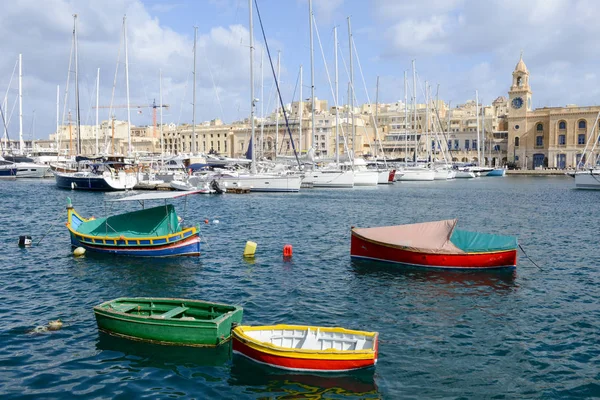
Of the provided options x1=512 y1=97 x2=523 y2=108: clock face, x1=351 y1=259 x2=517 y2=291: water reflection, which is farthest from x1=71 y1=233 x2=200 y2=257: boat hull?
x1=512 y1=97 x2=523 y2=108: clock face

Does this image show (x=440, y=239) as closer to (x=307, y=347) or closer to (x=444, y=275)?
(x=444, y=275)

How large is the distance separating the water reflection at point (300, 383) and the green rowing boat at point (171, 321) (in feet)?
3.83

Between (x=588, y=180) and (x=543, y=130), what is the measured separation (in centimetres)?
6347

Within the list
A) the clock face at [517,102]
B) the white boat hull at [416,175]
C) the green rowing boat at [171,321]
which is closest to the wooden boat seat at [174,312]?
the green rowing boat at [171,321]

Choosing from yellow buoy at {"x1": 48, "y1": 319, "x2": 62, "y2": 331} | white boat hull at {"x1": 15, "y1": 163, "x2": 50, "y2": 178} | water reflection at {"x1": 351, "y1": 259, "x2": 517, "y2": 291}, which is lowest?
yellow buoy at {"x1": 48, "y1": 319, "x2": 62, "y2": 331}

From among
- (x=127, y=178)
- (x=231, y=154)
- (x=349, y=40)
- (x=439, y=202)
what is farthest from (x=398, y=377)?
(x=231, y=154)

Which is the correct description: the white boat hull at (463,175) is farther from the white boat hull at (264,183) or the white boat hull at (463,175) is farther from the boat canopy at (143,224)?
the boat canopy at (143,224)

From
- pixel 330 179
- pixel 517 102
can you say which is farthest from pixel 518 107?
pixel 330 179

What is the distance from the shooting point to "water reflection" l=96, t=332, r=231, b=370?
11789 millimetres

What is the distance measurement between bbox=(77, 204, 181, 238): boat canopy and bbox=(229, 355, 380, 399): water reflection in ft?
40.0

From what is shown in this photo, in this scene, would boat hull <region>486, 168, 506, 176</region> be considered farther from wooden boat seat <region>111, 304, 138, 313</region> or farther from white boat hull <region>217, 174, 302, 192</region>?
wooden boat seat <region>111, 304, 138, 313</region>

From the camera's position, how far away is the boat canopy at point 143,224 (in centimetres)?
2278

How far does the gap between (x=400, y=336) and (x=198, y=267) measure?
972 cm

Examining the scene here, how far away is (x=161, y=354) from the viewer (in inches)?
481
